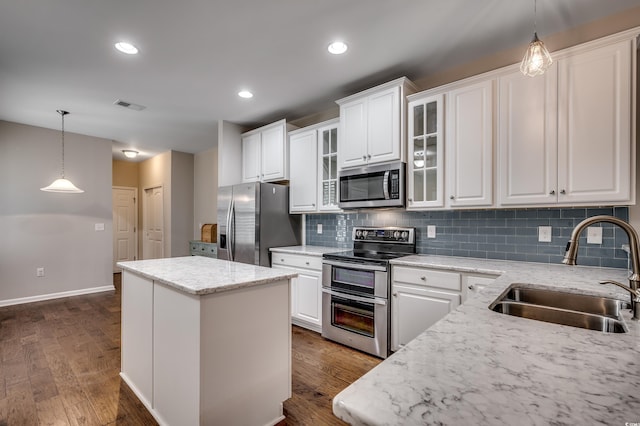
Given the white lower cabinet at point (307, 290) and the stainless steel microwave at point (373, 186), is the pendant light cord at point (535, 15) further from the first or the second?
the white lower cabinet at point (307, 290)

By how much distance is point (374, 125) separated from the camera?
117 inches

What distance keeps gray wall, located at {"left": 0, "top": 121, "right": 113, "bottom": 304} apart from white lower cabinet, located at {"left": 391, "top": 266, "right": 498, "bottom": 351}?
5.18 meters

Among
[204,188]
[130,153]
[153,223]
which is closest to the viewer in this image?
[130,153]

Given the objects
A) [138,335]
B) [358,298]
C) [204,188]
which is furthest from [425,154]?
[204,188]

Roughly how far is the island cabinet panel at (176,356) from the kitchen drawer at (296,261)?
1.69 meters

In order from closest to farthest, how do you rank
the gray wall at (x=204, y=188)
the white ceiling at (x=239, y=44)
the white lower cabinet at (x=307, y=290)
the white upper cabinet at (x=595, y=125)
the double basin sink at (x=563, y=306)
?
the double basin sink at (x=563, y=306), the white upper cabinet at (x=595, y=125), the white ceiling at (x=239, y=44), the white lower cabinet at (x=307, y=290), the gray wall at (x=204, y=188)

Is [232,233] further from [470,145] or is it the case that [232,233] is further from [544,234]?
[544,234]

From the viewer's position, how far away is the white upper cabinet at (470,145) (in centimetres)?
239

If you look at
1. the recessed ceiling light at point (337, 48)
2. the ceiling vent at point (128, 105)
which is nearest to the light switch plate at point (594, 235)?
the recessed ceiling light at point (337, 48)

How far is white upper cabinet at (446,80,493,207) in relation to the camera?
94.1 inches

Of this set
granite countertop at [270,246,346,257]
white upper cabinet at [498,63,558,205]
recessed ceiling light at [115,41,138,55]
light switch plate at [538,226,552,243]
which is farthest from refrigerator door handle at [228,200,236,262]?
light switch plate at [538,226,552,243]

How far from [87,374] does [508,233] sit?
365cm

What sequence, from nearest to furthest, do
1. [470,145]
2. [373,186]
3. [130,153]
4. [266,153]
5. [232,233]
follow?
1. [470,145]
2. [373,186]
3. [232,233]
4. [266,153]
5. [130,153]

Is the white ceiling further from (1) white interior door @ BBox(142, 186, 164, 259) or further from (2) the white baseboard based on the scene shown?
(1) white interior door @ BBox(142, 186, 164, 259)
